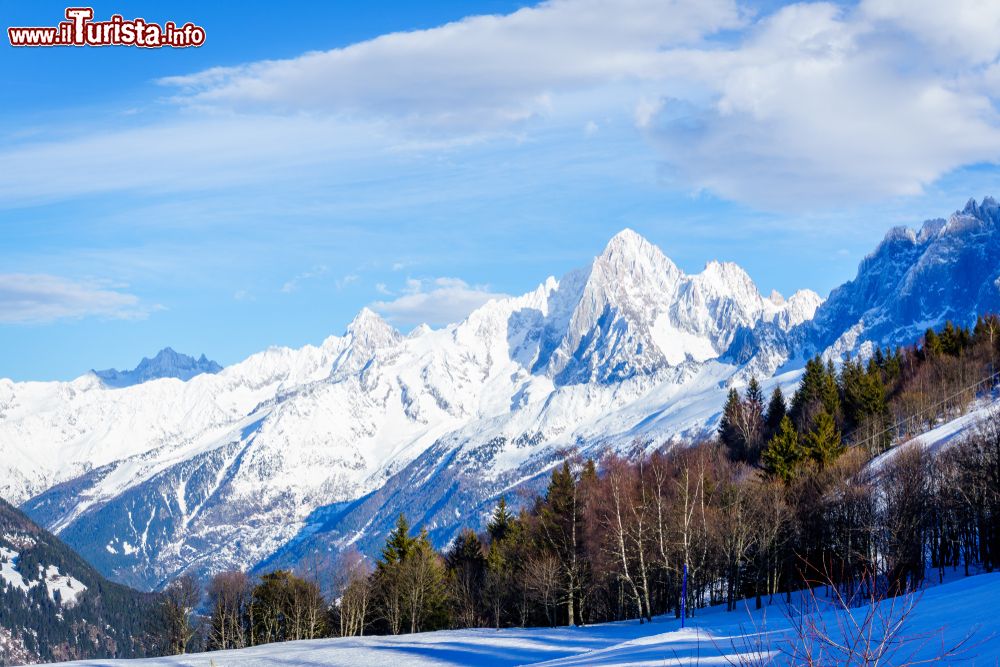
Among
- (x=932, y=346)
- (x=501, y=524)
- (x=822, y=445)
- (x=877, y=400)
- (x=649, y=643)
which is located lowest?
(x=649, y=643)

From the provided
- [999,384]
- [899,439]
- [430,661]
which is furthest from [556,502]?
[999,384]

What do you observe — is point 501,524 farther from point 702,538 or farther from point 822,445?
point 702,538

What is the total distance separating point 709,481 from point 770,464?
7.78 metres

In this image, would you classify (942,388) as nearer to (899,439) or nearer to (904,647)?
(899,439)

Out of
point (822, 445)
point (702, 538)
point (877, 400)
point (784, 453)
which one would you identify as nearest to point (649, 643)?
point (702, 538)

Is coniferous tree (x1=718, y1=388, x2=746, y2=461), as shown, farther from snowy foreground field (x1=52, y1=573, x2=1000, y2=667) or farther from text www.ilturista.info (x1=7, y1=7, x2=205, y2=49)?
text www.ilturista.info (x1=7, y1=7, x2=205, y2=49)

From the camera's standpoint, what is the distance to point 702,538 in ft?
200

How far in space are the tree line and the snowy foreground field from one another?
5.79 m

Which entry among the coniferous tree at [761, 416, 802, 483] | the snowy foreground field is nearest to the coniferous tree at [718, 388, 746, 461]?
the coniferous tree at [761, 416, 802, 483]

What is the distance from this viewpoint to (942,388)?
97.8 m

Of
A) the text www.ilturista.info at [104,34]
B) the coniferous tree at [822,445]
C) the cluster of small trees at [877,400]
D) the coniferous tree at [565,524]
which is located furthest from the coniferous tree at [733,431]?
the text www.ilturista.info at [104,34]

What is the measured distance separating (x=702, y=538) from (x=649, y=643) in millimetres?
32586

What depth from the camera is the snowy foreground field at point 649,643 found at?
20.8 meters

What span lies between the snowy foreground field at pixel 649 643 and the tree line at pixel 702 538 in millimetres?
5786
